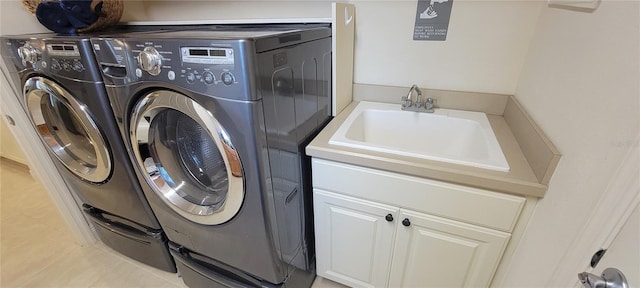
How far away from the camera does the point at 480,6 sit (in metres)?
1.24

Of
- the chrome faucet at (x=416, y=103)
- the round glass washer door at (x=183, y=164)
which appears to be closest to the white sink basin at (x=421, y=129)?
the chrome faucet at (x=416, y=103)

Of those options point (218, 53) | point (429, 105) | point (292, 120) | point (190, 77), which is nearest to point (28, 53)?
point (190, 77)

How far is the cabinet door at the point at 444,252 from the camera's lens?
1006mm

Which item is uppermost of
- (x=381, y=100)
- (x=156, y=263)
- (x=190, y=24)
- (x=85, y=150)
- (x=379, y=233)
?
(x=190, y=24)

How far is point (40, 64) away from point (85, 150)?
458 millimetres

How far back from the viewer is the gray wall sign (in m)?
1.28

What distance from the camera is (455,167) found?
3.05 feet

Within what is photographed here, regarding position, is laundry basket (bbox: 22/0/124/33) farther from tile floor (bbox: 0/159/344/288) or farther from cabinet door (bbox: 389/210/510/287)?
cabinet door (bbox: 389/210/510/287)

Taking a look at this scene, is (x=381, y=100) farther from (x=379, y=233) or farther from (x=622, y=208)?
(x=622, y=208)

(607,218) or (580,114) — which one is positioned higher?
(580,114)

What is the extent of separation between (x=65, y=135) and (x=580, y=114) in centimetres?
212

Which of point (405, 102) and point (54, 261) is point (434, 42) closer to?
point (405, 102)

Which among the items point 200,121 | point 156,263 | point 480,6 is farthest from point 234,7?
point 156,263

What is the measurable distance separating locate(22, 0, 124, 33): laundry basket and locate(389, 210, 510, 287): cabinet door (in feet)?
5.67
